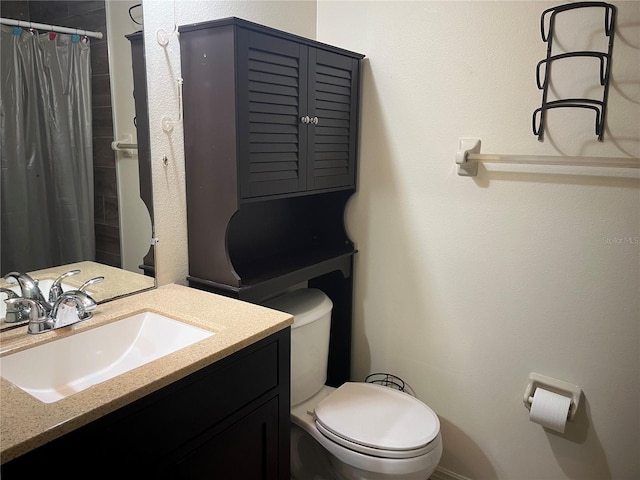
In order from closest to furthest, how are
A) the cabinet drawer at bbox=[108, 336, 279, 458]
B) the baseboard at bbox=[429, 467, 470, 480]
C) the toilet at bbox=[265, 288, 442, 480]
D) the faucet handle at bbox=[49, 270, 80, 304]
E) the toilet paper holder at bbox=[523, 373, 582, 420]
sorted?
the cabinet drawer at bbox=[108, 336, 279, 458], the faucet handle at bbox=[49, 270, 80, 304], the toilet at bbox=[265, 288, 442, 480], the toilet paper holder at bbox=[523, 373, 582, 420], the baseboard at bbox=[429, 467, 470, 480]

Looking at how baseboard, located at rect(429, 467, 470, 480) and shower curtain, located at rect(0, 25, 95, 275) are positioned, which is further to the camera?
baseboard, located at rect(429, 467, 470, 480)

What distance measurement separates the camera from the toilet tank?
5.49 ft

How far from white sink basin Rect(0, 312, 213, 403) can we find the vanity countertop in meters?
0.02

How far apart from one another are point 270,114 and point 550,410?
1.32 meters

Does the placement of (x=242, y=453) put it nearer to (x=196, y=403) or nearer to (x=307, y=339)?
(x=196, y=403)

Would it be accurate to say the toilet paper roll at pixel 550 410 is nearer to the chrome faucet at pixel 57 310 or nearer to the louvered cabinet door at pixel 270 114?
the louvered cabinet door at pixel 270 114

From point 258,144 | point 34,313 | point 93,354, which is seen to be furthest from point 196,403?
point 258,144

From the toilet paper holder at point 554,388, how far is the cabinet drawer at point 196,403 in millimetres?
932

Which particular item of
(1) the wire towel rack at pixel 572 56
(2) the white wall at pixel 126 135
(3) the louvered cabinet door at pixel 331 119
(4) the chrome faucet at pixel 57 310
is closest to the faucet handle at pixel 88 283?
(4) the chrome faucet at pixel 57 310

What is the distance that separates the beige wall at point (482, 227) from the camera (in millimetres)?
1480

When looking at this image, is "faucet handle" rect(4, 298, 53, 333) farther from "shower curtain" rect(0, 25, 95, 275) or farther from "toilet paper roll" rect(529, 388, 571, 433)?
"toilet paper roll" rect(529, 388, 571, 433)

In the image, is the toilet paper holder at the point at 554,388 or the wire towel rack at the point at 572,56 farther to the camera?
the toilet paper holder at the point at 554,388

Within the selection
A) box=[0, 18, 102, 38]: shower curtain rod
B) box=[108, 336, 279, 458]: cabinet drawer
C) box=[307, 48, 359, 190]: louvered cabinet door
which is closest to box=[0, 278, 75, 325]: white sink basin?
box=[108, 336, 279, 458]: cabinet drawer

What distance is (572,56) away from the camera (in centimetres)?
140
